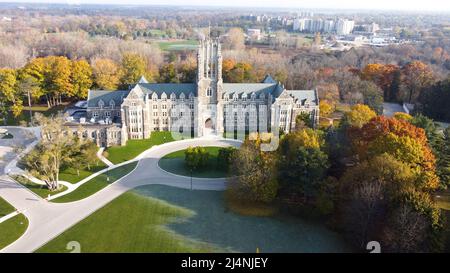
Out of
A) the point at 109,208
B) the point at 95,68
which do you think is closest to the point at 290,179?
the point at 109,208

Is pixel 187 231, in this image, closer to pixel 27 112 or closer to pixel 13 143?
pixel 13 143

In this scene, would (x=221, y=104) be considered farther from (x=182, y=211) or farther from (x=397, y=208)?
(x=397, y=208)

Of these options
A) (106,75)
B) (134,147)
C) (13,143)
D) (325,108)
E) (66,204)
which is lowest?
(66,204)

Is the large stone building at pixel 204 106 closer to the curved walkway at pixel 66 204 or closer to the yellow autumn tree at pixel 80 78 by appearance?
the curved walkway at pixel 66 204

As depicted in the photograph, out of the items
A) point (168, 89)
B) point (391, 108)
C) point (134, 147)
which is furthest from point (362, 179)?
point (391, 108)

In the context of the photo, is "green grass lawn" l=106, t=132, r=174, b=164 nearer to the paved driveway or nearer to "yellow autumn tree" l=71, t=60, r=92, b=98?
the paved driveway

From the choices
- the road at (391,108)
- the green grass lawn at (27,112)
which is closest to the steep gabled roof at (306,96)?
the road at (391,108)
